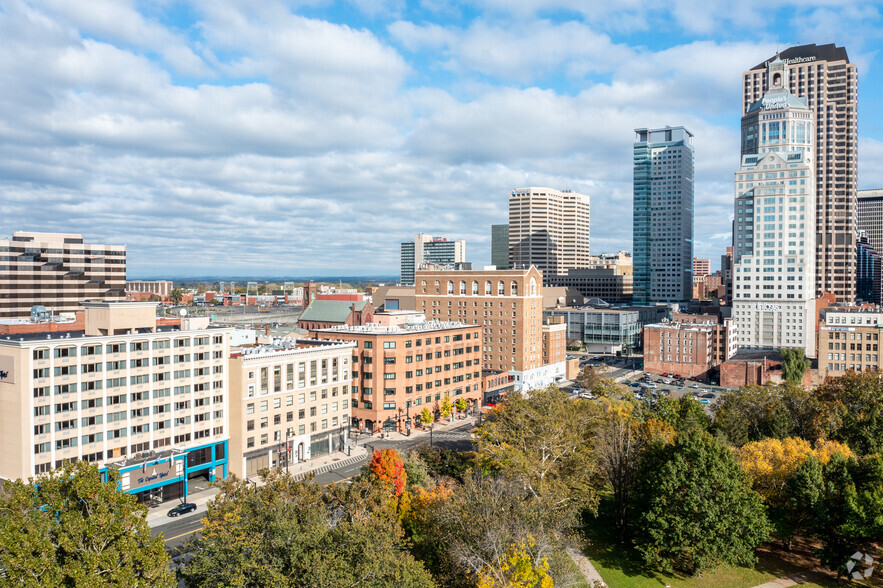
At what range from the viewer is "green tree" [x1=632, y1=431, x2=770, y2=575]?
5334 centimetres

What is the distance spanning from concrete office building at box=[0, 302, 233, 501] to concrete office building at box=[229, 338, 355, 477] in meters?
2.48

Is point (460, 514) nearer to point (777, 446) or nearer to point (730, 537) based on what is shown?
point (730, 537)

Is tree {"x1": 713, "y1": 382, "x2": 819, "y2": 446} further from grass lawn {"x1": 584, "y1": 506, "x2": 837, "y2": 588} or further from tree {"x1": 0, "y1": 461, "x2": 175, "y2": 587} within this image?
tree {"x1": 0, "y1": 461, "x2": 175, "y2": 587}

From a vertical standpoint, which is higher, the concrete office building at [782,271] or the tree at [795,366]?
the concrete office building at [782,271]

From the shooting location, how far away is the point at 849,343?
14825 cm

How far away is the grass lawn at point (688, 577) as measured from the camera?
55594 mm

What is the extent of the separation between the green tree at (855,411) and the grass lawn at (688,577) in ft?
61.5

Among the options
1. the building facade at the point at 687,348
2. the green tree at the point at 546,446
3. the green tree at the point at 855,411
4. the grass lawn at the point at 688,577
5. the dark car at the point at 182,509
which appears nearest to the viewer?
the grass lawn at the point at 688,577

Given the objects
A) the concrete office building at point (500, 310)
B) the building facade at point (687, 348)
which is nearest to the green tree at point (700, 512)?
the concrete office building at point (500, 310)

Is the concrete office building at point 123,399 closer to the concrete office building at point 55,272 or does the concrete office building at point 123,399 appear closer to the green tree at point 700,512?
the green tree at point 700,512

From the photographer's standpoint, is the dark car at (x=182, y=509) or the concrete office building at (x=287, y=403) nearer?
the dark car at (x=182, y=509)

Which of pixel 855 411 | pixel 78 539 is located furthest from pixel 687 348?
pixel 78 539

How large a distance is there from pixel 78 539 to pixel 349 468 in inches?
2270

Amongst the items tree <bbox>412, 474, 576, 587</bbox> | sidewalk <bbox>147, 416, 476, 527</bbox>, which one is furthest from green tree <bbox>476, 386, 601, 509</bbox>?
sidewalk <bbox>147, 416, 476, 527</bbox>
